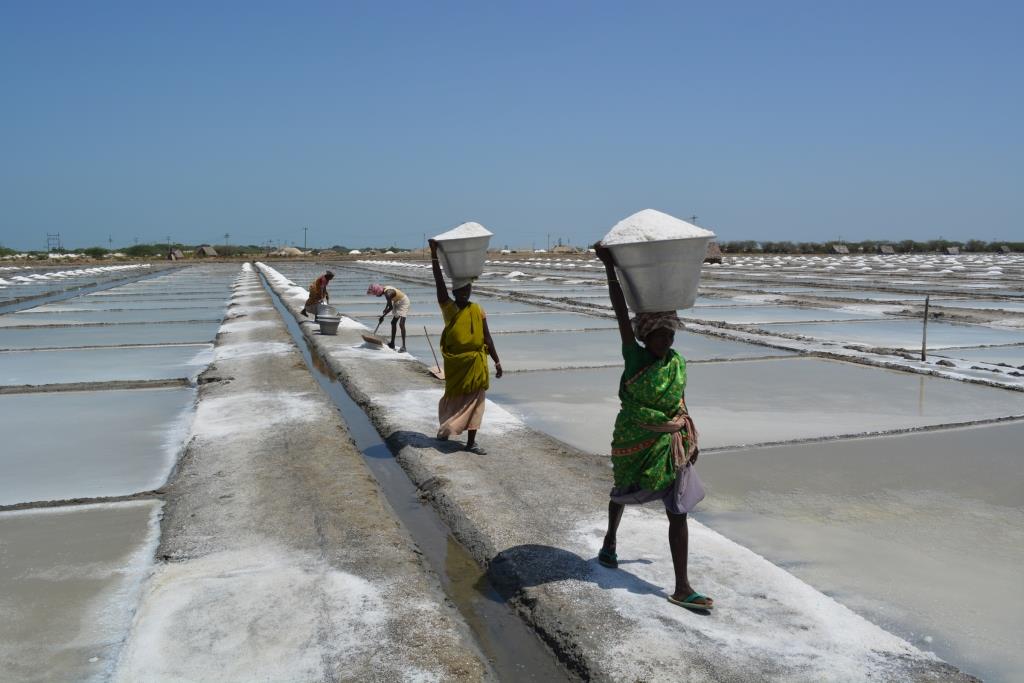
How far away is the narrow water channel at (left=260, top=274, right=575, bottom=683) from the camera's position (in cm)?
309

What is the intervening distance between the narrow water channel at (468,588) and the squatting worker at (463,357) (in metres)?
0.54

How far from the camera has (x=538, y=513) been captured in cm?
450

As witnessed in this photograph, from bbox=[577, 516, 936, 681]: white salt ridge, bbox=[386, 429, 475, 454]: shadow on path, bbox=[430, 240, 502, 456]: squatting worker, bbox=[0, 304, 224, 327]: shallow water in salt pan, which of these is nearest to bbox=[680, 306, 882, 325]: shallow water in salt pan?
bbox=[0, 304, 224, 327]: shallow water in salt pan

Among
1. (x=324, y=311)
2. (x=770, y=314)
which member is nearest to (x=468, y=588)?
(x=324, y=311)

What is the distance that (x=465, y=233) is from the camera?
5.52 m

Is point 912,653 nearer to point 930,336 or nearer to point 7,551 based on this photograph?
point 7,551

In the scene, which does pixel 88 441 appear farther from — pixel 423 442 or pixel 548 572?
pixel 548 572

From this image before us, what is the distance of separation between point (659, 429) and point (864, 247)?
9291cm

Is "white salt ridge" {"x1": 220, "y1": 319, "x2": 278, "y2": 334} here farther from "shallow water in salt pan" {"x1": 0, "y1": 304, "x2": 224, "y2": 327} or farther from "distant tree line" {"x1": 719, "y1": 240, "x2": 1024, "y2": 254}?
"distant tree line" {"x1": 719, "y1": 240, "x2": 1024, "y2": 254}

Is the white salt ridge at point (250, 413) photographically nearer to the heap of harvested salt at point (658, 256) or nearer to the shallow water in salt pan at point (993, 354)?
the heap of harvested salt at point (658, 256)

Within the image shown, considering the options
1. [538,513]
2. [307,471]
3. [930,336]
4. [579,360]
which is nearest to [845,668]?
[538,513]

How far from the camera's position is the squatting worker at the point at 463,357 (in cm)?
562

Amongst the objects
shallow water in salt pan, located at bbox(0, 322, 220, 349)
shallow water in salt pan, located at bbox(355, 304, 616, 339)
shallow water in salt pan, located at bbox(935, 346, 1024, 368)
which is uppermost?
shallow water in salt pan, located at bbox(935, 346, 1024, 368)

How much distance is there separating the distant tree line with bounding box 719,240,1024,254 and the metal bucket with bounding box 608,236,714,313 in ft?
280
